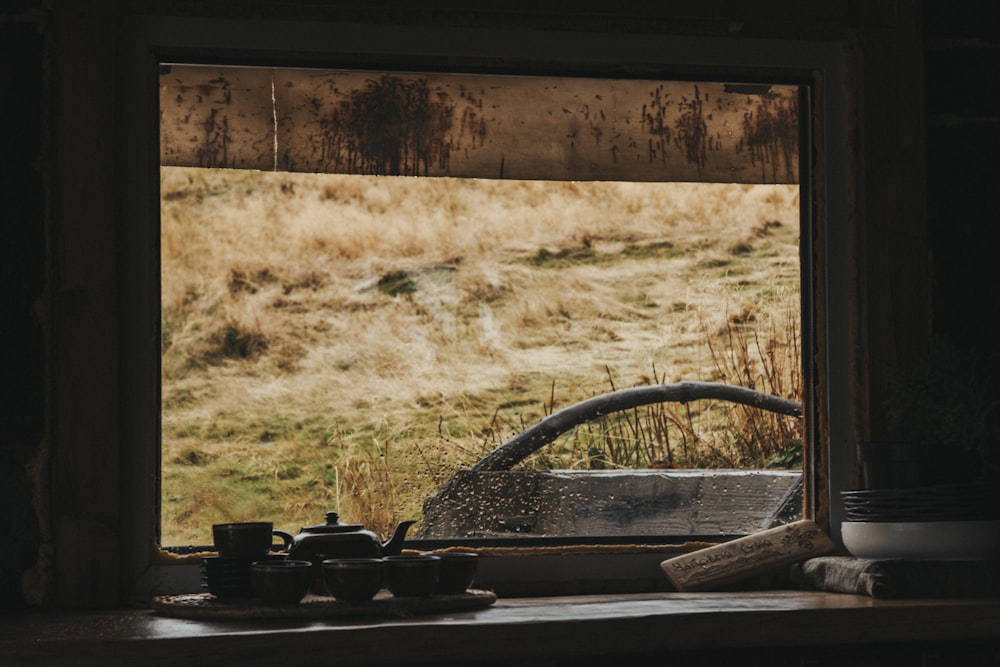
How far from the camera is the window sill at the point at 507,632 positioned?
1.51 m

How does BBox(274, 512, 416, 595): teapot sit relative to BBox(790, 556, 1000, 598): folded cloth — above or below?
above

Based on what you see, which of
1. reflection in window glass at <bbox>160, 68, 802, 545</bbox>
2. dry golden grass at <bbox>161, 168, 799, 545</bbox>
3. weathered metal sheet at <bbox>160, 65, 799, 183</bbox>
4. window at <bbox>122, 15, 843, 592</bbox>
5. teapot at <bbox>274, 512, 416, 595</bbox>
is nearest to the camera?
teapot at <bbox>274, 512, 416, 595</bbox>

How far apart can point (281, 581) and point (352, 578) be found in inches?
4.2

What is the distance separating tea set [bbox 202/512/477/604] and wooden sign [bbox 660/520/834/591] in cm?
44

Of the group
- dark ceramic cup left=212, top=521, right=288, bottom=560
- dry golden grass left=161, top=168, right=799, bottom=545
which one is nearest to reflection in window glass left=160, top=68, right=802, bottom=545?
dry golden grass left=161, top=168, right=799, bottom=545

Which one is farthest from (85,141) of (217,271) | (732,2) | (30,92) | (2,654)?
(732,2)

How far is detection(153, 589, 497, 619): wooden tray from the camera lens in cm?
165

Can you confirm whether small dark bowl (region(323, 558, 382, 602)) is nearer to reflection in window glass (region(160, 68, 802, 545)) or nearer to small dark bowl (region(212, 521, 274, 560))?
small dark bowl (region(212, 521, 274, 560))

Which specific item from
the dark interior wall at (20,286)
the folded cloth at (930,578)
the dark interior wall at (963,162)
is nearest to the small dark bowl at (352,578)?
the dark interior wall at (20,286)

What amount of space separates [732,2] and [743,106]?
222 millimetres

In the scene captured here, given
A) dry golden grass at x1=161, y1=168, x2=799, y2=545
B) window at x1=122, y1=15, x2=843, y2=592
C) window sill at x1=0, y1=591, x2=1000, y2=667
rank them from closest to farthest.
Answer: window sill at x1=0, y1=591, x2=1000, y2=667 → window at x1=122, y1=15, x2=843, y2=592 → dry golden grass at x1=161, y1=168, x2=799, y2=545

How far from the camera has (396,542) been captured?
72.4 inches

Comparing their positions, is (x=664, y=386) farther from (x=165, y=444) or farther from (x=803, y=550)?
(x=165, y=444)

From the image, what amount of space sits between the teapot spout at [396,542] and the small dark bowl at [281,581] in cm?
17
